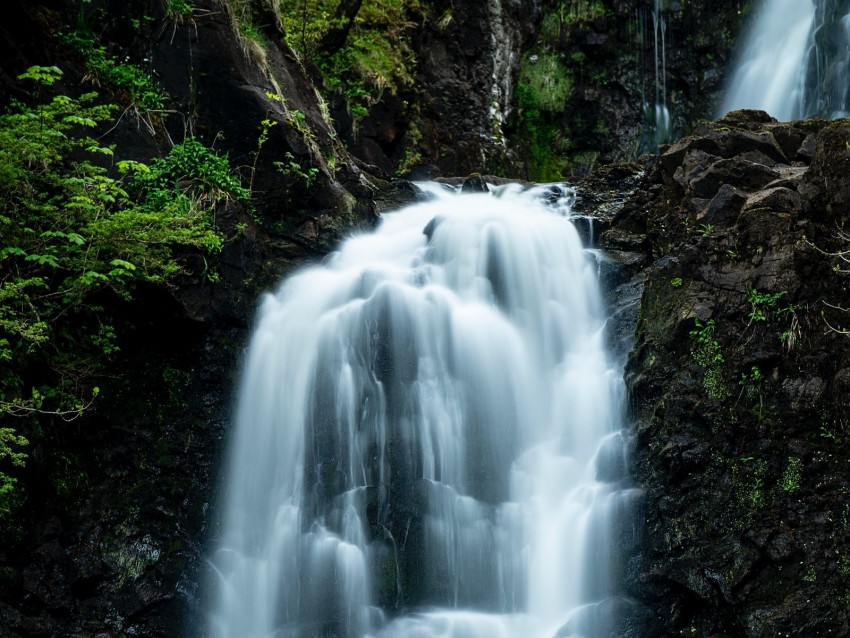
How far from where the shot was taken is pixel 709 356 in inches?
271

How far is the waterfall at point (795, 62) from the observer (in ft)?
42.7

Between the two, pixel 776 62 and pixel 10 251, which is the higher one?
pixel 776 62

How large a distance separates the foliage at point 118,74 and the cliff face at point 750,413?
5.76m

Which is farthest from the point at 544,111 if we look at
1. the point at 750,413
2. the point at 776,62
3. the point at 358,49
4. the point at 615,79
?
the point at 750,413

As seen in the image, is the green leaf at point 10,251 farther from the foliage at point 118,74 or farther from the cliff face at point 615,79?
the cliff face at point 615,79

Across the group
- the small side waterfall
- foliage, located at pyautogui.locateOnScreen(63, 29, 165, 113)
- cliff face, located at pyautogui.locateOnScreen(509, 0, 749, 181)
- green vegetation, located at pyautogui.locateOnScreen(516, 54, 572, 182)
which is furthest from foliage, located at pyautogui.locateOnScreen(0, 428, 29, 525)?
the small side waterfall

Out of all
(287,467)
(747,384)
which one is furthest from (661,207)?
(287,467)

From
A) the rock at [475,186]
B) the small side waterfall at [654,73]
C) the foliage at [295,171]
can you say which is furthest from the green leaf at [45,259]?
the small side waterfall at [654,73]

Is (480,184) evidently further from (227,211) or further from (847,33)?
(847,33)

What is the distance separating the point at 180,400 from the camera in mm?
7645

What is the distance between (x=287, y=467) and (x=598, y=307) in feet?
13.0

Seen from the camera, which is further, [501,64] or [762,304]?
[501,64]

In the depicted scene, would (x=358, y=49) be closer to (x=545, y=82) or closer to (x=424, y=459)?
(x=545, y=82)

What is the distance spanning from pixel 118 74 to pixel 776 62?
1203 cm
